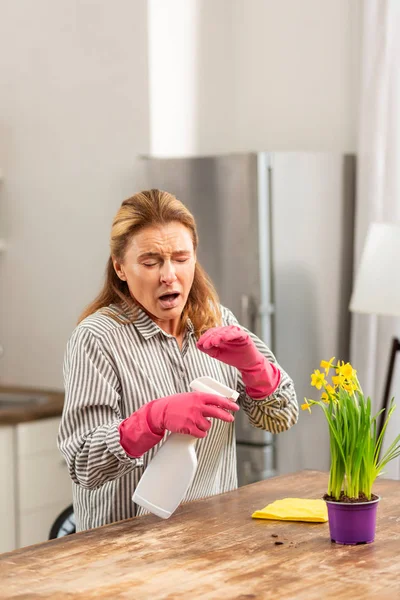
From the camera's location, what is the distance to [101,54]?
11.9 ft

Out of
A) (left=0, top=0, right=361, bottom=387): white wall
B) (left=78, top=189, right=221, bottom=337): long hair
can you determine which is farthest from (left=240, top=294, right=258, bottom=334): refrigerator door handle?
(left=78, top=189, right=221, bottom=337): long hair

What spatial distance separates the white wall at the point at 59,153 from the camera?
361cm

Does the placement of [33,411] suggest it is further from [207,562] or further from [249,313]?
[207,562]

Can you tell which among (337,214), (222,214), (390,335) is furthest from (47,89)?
(390,335)

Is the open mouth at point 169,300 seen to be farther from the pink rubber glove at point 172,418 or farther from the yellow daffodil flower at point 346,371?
the yellow daffodil flower at point 346,371

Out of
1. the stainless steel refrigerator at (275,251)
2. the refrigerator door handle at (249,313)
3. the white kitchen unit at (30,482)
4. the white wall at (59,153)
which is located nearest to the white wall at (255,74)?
the white wall at (59,153)

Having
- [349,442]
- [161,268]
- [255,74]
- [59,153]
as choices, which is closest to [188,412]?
[349,442]

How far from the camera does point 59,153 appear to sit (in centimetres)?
379

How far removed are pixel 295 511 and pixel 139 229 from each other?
2.12ft

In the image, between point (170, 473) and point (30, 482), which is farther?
point (30, 482)

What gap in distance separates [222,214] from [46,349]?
107 centimetres

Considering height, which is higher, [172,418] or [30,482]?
[172,418]

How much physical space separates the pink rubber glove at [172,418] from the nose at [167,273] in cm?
31

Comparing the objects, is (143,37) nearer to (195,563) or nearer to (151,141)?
(151,141)
